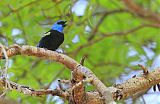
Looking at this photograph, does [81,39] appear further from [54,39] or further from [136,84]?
[136,84]

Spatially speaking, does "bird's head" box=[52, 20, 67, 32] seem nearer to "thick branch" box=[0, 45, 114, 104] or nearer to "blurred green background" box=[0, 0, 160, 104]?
"blurred green background" box=[0, 0, 160, 104]

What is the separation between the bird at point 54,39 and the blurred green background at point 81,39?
78 mm

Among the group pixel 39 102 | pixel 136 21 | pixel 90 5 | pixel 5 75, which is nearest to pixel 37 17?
pixel 90 5

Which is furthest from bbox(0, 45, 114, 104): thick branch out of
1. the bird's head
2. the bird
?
Result: the bird's head

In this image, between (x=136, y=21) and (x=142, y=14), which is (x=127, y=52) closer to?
(x=142, y=14)

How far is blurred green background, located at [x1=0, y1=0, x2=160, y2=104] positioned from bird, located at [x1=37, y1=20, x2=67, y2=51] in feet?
0.26

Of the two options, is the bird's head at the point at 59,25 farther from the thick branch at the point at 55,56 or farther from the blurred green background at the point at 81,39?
the thick branch at the point at 55,56

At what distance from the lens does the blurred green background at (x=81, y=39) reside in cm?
311

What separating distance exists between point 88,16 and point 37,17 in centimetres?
43

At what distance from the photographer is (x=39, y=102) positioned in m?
3.02

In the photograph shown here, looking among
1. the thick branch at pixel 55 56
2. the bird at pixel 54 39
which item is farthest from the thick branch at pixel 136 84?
the bird at pixel 54 39

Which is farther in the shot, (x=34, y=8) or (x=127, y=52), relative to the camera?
(x=127, y=52)

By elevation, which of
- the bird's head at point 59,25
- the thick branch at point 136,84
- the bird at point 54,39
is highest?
the bird's head at point 59,25

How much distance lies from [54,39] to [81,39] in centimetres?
114
